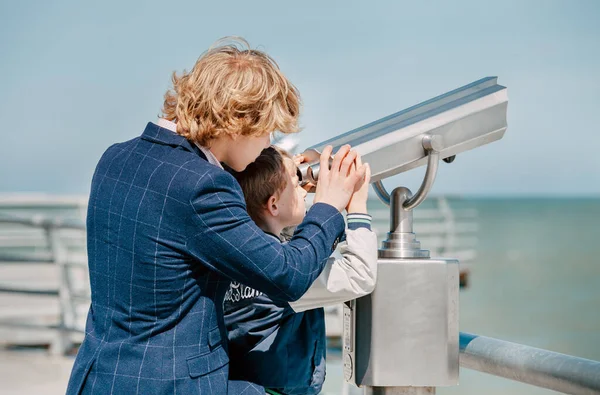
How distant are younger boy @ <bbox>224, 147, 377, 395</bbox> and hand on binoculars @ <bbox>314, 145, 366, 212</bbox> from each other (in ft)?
0.05

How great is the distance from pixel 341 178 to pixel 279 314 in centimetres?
30

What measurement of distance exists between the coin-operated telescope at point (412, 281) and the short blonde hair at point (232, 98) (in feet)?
0.51

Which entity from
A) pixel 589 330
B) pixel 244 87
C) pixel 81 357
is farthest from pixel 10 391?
pixel 589 330

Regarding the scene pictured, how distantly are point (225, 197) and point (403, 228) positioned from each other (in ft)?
1.04

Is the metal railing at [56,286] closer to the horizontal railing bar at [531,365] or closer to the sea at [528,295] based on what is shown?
the sea at [528,295]

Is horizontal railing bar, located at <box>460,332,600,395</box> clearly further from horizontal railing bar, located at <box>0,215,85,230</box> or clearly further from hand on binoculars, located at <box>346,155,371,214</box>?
horizontal railing bar, located at <box>0,215,85,230</box>

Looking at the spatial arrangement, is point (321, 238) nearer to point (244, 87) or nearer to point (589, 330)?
point (244, 87)

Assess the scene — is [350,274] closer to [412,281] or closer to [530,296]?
[412,281]

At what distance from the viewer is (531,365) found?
132 centimetres

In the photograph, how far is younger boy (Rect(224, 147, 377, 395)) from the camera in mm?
1352

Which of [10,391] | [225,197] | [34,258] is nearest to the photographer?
[225,197]

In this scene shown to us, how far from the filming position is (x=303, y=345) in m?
1.47

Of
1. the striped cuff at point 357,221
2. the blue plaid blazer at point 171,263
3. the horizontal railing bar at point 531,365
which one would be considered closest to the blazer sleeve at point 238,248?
the blue plaid blazer at point 171,263

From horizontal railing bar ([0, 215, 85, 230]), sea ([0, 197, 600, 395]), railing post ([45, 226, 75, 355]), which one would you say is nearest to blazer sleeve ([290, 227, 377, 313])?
sea ([0, 197, 600, 395])
